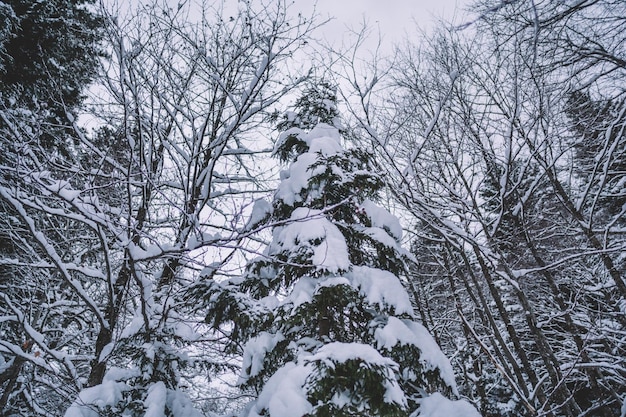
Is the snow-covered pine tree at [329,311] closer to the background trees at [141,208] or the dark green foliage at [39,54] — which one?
the background trees at [141,208]

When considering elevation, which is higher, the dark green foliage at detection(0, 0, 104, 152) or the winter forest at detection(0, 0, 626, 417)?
the dark green foliage at detection(0, 0, 104, 152)

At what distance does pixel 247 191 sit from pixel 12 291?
18.9 ft

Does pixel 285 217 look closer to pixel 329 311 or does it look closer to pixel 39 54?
pixel 329 311

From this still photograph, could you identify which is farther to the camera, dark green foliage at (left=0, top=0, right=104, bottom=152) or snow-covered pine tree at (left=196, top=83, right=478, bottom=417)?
dark green foliage at (left=0, top=0, right=104, bottom=152)

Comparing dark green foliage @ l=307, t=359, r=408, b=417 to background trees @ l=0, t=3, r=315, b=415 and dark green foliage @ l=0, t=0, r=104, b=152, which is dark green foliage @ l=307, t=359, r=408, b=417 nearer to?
background trees @ l=0, t=3, r=315, b=415

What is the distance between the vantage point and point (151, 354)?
3801mm

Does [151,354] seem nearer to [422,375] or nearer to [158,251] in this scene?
[158,251]

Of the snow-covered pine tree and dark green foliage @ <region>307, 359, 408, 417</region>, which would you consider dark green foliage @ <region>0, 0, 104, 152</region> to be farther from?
dark green foliage @ <region>307, 359, 408, 417</region>

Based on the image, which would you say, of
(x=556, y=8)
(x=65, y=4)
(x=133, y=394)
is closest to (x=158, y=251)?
(x=133, y=394)

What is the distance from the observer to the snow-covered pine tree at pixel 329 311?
2930mm

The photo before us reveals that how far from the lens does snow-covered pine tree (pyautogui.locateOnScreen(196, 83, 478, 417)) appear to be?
9.61 ft

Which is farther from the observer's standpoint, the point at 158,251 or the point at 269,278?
the point at 269,278

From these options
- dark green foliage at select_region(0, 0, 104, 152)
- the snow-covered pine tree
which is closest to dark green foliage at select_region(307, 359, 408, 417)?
the snow-covered pine tree

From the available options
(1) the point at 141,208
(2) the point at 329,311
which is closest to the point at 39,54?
(1) the point at 141,208
